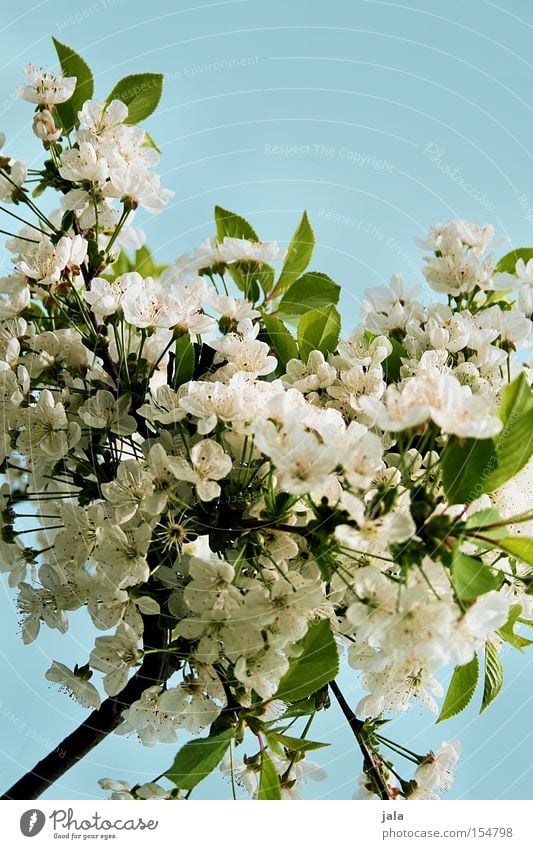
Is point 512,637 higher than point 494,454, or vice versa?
point 494,454

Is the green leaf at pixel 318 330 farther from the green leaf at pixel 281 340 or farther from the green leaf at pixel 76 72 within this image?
the green leaf at pixel 76 72

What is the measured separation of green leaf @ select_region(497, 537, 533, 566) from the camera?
0.76m

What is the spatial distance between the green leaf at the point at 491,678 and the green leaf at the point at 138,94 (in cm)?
96

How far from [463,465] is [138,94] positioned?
0.88 meters

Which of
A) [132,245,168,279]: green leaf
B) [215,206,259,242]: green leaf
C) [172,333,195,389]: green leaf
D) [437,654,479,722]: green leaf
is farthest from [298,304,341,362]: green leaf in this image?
[132,245,168,279]: green leaf

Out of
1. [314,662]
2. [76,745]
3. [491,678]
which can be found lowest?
[76,745]

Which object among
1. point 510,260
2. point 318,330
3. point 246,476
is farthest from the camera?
point 510,260

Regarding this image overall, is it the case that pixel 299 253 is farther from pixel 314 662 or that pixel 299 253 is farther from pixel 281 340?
pixel 314 662

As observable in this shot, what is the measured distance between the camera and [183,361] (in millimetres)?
995

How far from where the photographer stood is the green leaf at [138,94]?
1.31 metres

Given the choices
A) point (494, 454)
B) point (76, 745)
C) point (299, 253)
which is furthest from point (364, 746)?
point (299, 253)

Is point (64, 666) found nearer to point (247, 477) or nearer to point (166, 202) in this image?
point (247, 477)

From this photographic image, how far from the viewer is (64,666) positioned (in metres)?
1.03

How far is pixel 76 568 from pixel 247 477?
0.79 ft
